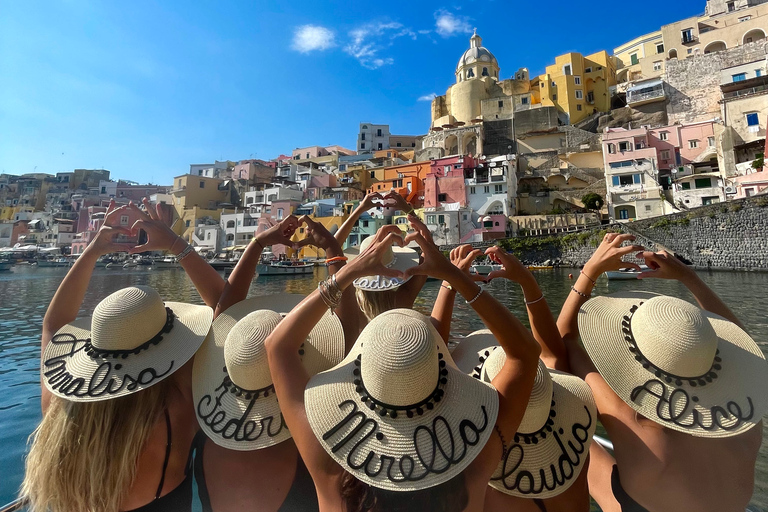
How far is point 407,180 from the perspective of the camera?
43.2m

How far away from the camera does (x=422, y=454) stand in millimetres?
1019

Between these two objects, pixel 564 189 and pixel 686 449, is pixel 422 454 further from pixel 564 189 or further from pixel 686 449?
pixel 564 189

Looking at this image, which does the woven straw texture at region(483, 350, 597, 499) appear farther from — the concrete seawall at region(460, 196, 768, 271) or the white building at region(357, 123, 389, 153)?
the white building at region(357, 123, 389, 153)

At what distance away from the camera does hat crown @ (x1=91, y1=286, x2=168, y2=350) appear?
1488 mm

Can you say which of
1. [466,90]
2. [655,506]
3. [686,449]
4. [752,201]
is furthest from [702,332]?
[466,90]

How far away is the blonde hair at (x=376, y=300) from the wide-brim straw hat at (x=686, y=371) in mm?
1124

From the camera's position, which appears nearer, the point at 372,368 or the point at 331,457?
the point at 372,368

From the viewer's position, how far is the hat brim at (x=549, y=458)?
4.42 ft

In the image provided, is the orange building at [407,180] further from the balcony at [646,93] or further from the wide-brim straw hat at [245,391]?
the wide-brim straw hat at [245,391]

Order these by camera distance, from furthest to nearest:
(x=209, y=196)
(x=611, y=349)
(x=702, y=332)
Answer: (x=209, y=196) → (x=611, y=349) → (x=702, y=332)

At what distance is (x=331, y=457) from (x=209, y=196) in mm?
60467

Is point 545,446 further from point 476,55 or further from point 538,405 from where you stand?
point 476,55

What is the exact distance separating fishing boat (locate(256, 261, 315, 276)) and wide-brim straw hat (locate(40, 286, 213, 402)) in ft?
101

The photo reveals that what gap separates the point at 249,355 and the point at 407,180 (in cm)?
4296
